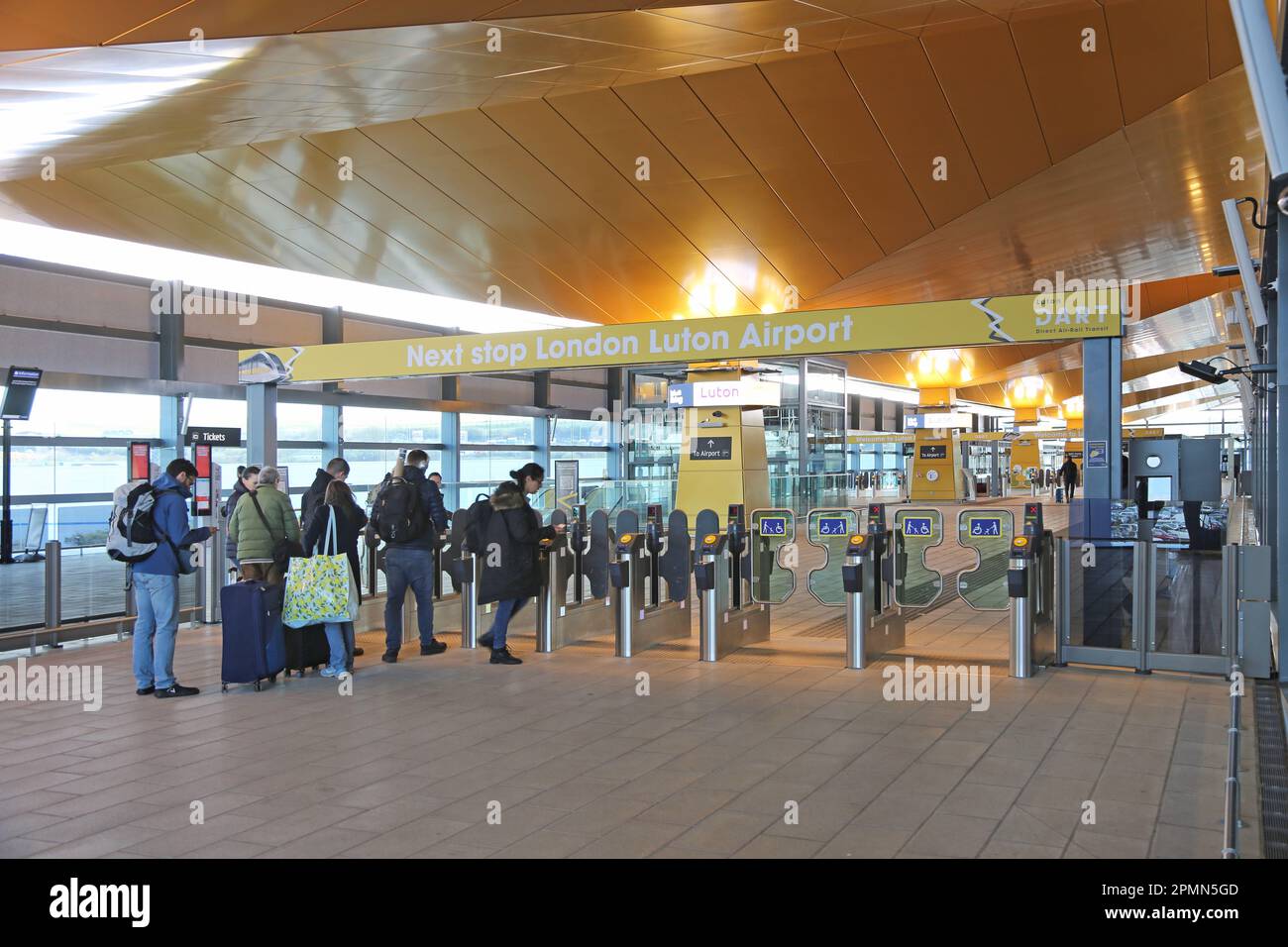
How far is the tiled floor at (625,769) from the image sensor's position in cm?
427

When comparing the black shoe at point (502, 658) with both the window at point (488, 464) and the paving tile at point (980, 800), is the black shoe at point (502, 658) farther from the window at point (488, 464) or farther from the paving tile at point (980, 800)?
the window at point (488, 464)

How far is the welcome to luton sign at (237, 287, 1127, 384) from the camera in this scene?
848cm

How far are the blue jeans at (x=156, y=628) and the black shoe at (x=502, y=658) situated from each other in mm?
2468

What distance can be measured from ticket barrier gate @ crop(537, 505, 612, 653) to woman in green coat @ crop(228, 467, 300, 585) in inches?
84.2

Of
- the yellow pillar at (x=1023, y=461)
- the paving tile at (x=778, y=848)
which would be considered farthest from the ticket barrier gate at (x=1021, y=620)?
the yellow pillar at (x=1023, y=461)

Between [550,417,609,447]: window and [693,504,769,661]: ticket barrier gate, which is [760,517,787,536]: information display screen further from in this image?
[550,417,609,447]: window

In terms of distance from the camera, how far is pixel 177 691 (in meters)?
7.29

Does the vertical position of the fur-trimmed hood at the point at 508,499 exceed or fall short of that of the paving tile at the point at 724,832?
it exceeds it

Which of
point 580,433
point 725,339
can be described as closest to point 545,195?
point 725,339

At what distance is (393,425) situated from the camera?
2622cm

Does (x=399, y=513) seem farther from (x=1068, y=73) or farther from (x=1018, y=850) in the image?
(x=1068, y=73)
